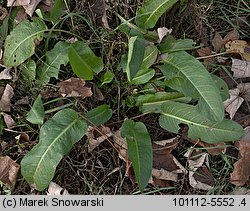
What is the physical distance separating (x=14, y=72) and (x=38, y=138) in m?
0.27

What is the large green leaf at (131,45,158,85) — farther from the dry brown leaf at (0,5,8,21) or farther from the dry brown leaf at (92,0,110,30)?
the dry brown leaf at (0,5,8,21)

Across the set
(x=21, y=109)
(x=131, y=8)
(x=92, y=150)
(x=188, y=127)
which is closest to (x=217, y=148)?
(x=188, y=127)

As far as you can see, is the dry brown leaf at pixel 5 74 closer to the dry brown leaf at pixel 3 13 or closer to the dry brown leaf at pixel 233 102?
the dry brown leaf at pixel 3 13

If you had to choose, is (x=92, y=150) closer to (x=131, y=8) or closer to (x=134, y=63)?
(x=134, y=63)

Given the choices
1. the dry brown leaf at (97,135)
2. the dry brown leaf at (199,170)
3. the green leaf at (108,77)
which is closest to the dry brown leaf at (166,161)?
the dry brown leaf at (199,170)

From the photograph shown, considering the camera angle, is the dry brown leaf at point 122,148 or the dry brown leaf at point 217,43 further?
the dry brown leaf at point 217,43

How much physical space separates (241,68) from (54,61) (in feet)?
2.36

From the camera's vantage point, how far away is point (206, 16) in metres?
1.95

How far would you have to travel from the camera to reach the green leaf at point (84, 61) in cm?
174

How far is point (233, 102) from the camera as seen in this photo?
184cm

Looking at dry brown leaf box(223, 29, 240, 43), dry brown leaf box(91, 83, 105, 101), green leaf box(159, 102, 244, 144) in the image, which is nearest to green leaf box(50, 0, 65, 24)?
dry brown leaf box(91, 83, 105, 101)

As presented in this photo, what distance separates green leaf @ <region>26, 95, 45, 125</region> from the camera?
178 centimetres

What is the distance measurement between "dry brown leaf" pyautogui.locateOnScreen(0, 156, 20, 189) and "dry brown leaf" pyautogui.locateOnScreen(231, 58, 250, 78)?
903 millimetres

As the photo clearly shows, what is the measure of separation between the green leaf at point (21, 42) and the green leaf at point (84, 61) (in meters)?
0.17
